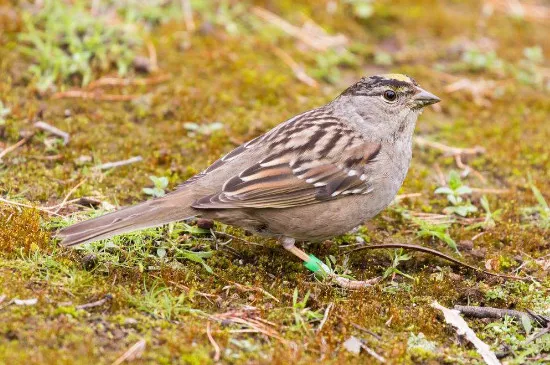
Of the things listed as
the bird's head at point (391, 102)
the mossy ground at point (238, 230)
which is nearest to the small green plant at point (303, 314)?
the mossy ground at point (238, 230)

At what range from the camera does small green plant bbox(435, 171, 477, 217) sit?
244 inches

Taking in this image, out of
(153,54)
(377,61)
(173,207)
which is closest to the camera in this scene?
(173,207)

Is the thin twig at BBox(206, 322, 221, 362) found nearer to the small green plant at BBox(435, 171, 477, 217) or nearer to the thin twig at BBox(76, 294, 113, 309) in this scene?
the thin twig at BBox(76, 294, 113, 309)

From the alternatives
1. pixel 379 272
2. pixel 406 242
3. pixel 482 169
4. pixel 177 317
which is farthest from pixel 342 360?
pixel 482 169

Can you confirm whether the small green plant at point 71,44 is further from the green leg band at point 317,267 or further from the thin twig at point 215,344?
the thin twig at point 215,344

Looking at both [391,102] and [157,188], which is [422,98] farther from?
[157,188]

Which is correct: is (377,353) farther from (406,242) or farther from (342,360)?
(406,242)

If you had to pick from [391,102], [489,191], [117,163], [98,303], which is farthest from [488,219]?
[98,303]

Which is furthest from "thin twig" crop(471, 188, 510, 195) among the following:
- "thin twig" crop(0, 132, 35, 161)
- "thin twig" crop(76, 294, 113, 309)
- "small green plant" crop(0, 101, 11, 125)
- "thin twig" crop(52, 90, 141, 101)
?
"small green plant" crop(0, 101, 11, 125)

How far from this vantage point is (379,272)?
5414mm

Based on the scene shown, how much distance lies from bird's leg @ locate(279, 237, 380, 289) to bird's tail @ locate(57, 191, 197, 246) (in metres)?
0.78

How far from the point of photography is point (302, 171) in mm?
5363

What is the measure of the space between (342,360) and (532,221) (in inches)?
106

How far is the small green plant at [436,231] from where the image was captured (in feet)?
18.6
